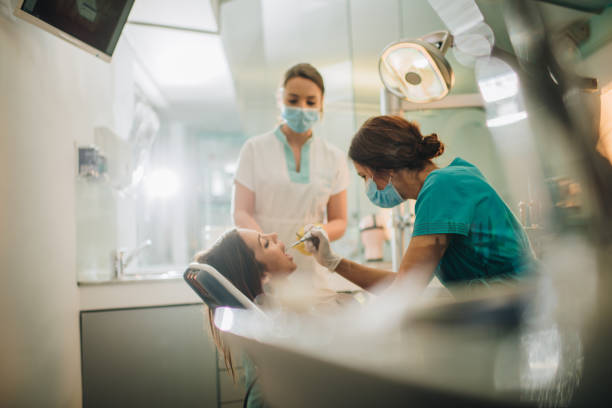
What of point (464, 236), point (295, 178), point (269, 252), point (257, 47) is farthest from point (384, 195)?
point (257, 47)

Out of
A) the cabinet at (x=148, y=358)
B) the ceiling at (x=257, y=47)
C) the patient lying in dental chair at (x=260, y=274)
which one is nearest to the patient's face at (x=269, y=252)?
the patient lying in dental chair at (x=260, y=274)

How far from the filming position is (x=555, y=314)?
555 millimetres

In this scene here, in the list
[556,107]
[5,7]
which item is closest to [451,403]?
[556,107]

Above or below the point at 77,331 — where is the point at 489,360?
above

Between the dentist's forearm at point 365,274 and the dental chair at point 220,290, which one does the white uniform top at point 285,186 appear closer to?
the dentist's forearm at point 365,274

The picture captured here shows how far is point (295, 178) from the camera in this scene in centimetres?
155

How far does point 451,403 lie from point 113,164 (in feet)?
6.06

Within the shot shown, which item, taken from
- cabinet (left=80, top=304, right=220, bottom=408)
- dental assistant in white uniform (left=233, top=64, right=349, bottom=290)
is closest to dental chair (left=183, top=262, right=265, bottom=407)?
dental assistant in white uniform (left=233, top=64, right=349, bottom=290)

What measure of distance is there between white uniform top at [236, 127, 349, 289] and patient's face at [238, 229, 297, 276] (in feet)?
0.60

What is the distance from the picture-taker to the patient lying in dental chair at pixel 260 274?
1.10m

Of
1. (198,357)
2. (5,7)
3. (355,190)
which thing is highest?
(5,7)

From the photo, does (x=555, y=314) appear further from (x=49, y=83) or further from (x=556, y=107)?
(x=49, y=83)

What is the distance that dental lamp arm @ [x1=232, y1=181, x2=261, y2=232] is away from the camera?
4.73 ft

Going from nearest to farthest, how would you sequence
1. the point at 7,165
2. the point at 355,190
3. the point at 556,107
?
1. the point at 556,107
2. the point at 7,165
3. the point at 355,190
